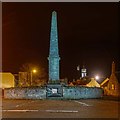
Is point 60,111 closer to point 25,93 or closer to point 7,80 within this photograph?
point 25,93

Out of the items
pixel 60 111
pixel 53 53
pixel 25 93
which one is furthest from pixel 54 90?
pixel 60 111

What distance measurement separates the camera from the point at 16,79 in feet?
237

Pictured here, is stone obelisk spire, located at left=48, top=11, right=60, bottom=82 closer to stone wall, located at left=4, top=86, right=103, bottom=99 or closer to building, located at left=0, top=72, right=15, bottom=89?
stone wall, located at left=4, top=86, right=103, bottom=99

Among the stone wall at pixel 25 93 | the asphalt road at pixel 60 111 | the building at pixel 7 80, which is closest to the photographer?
the asphalt road at pixel 60 111

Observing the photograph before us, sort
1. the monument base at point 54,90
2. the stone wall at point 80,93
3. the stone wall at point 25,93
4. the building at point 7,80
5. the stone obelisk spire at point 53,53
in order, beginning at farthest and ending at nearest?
1. the building at point 7,80
2. the stone obelisk spire at point 53,53
3. the monument base at point 54,90
4. the stone wall at point 80,93
5. the stone wall at point 25,93

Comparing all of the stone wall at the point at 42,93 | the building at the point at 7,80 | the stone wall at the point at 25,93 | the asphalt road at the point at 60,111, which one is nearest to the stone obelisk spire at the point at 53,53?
the stone wall at the point at 42,93

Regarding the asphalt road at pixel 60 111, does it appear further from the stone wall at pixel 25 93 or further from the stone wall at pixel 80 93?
the stone wall at pixel 80 93

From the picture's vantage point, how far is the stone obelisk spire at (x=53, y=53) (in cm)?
4512

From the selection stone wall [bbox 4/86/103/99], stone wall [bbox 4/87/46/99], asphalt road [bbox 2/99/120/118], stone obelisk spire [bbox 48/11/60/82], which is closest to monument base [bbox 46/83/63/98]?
stone wall [bbox 4/86/103/99]

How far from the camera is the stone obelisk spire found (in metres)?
45.1

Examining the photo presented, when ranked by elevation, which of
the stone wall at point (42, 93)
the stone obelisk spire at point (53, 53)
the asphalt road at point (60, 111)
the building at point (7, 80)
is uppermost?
the stone obelisk spire at point (53, 53)

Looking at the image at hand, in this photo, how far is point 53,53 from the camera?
4559cm

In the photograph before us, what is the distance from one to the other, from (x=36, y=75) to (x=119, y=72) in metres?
22.1

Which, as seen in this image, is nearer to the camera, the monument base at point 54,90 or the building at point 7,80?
the monument base at point 54,90
